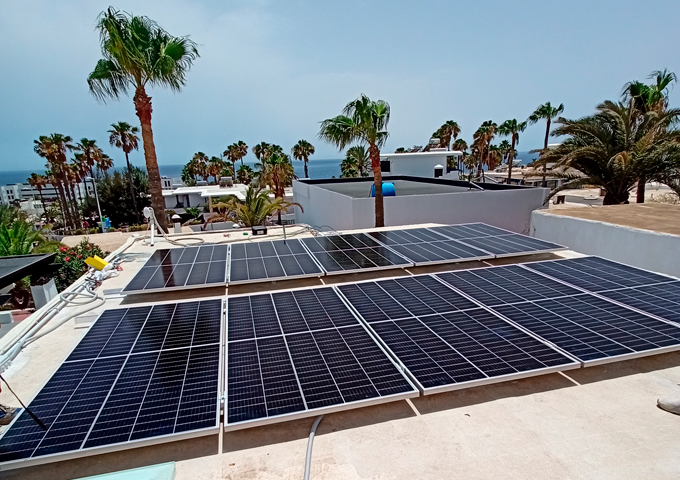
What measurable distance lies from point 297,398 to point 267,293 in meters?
3.72

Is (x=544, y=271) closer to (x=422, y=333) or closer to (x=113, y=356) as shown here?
(x=422, y=333)

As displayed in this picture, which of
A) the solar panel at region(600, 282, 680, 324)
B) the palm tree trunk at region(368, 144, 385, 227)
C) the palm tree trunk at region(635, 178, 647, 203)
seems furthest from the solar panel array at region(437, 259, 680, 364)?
the palm tree trunk at region(635, 178, 647, 203)

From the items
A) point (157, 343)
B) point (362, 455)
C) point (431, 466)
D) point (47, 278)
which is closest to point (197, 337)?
point (157, 343)

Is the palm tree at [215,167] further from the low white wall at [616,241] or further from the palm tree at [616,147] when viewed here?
the low white wall at [616,241]

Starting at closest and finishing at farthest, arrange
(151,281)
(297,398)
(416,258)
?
(297,398) < (151,281) < (416,258)

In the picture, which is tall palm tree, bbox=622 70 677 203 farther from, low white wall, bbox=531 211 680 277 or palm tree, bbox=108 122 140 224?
palm tree, bbox=108 122 140 224

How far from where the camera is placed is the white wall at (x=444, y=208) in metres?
20.0

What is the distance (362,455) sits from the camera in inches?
157

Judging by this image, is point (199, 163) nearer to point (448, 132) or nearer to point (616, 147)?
point (448, 132)

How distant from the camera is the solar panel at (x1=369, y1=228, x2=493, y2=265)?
32.1 feet

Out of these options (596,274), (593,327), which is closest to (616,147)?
(596,274)

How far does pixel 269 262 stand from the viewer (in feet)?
32.2

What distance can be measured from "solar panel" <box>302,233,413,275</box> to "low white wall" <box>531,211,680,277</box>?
7365 millimetres

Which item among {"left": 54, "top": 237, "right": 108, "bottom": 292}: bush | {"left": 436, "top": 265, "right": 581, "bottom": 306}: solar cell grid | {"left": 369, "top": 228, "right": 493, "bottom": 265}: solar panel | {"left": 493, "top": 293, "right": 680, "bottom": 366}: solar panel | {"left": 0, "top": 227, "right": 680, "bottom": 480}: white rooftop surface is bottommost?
{"left": 54, "top": 237, "right": 108, "bottom": 292}: bush
